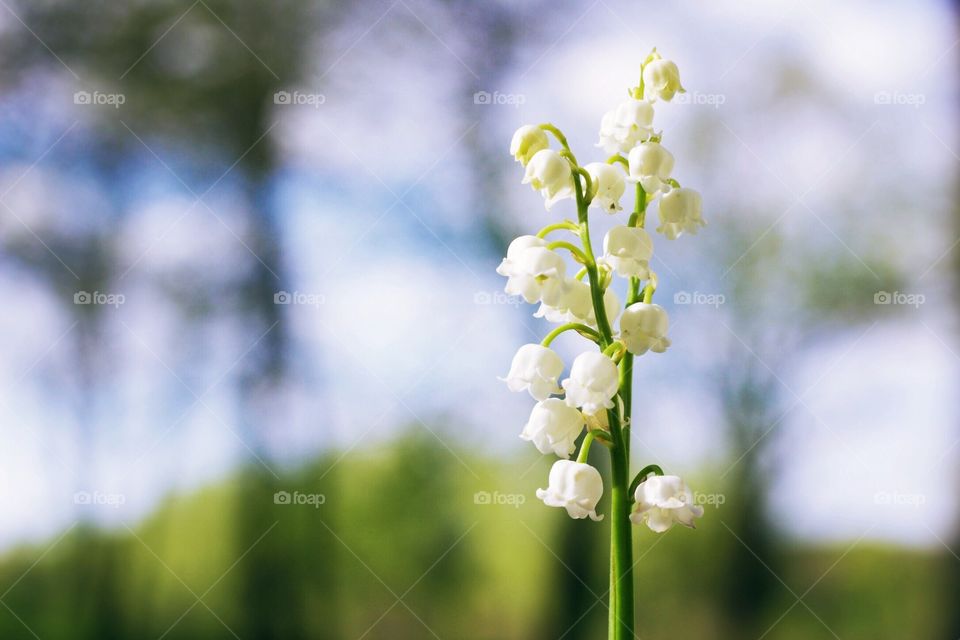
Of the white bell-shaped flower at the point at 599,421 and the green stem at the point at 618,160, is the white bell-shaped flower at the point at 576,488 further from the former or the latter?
the green stem at the point at 618,160

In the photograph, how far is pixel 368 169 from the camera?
64.2 inches

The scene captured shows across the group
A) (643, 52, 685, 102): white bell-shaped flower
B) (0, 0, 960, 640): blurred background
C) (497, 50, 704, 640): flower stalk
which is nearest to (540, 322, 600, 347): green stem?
(497, 50, 704, 640): flower stalk

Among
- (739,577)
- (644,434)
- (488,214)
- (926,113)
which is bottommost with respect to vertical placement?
(739,577)

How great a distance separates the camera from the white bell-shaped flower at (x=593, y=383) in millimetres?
703

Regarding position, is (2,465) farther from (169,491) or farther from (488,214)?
(488,214)

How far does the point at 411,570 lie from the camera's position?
1553 millimetres

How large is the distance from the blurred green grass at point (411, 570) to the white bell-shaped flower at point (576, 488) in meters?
0.83

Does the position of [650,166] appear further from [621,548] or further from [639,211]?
[621,548]

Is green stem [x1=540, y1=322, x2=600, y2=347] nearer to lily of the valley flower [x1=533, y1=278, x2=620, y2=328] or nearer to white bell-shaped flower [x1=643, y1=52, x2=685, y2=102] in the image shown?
lily of the valley flower [x1=533, y1=278, x2=620, y2=328]

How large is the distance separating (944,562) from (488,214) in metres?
1.07

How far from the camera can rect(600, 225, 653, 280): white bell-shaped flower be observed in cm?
75

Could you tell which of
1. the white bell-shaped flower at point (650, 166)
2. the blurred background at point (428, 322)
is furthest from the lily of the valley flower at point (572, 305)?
the blurred background at point (428, 322)

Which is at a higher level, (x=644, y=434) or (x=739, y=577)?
(x=644, y=434)

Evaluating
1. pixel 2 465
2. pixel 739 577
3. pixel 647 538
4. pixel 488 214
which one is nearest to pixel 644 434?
pixel 647 538
